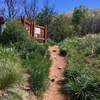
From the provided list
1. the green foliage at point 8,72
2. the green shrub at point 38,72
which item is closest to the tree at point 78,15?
the green shrub at point 38,72

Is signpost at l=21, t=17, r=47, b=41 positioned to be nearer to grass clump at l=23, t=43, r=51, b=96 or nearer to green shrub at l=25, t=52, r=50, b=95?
grass clump at l=23, t=43, r=51, b=96

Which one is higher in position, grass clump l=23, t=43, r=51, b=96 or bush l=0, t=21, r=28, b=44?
bush l=0, t=21, r=28, b=44

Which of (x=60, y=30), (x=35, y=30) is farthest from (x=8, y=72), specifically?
(x=60, y=30)

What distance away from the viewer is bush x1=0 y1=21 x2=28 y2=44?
61.7ft

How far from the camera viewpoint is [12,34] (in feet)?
61.7

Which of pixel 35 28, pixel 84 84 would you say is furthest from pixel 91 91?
pixel 35 28

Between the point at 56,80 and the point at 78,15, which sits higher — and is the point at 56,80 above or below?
below

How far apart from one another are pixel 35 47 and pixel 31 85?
17.9 ft

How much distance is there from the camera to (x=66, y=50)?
21.0 metres

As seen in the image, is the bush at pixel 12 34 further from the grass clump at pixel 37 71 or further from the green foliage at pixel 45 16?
the green foliage at pixel 45 16

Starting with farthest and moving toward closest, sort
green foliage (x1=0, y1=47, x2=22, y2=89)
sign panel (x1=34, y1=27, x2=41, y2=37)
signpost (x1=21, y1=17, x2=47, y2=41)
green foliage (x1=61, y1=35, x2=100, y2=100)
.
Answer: sign panel (x1=34, y1=27, x2=41, y2=37), signpost (x1=21, y1=17, x2=47, y2=41), green foliage (x1=61, y1=35, x2=100, y2=100), green foliage (x1=0, y1=47, x2=22, y2=89)

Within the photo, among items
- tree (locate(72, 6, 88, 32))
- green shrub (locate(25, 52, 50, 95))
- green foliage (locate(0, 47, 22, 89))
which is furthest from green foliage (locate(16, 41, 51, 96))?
tree (locate(72, 6, 88, 32))

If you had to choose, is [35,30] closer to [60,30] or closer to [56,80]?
[56,80]

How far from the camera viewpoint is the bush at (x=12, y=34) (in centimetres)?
1881
